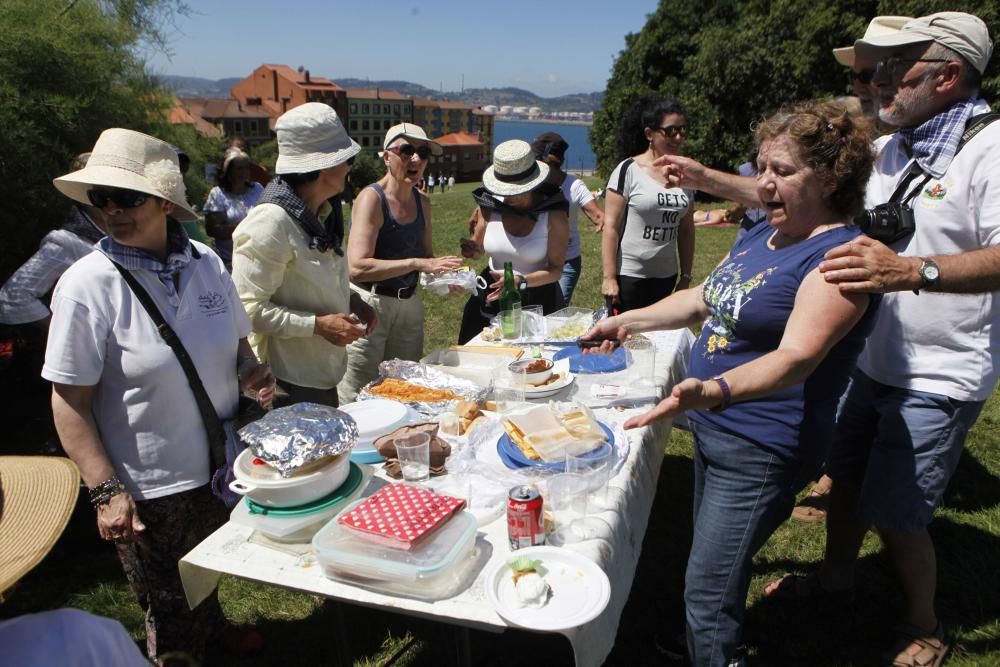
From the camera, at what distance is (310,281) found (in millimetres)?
2787

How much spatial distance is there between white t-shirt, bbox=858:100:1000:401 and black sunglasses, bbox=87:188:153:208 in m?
2.78

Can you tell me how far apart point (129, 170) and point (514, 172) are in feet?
7.30

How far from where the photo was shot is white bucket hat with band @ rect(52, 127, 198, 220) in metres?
1.95

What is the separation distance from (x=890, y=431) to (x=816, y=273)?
1006 mm

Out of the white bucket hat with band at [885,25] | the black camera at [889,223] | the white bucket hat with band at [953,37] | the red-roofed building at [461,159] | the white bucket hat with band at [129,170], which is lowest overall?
the red-roofed building at [461,159]

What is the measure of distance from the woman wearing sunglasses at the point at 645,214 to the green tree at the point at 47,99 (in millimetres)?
3971

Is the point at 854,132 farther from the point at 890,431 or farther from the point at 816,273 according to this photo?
the point at 890,431

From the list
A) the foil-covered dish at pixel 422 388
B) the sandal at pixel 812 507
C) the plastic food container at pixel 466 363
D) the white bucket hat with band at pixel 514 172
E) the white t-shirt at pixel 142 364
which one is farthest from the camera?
the white bucket hat with band at pixel 514 172

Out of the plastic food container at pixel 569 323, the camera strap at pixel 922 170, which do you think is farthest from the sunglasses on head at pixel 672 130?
the camera strap at pixel 922 170

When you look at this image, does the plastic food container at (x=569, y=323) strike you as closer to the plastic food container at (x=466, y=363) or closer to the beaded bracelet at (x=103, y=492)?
the plastic food container at (x=466, y=363)

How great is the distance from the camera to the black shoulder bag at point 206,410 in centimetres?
200

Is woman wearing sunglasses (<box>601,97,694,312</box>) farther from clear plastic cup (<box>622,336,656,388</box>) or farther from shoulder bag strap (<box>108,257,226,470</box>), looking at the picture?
shoulder bag strap (<box>108,257,226,470</box>)

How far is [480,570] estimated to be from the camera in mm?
1609

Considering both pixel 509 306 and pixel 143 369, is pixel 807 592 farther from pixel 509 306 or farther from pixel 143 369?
pixel 143 369
